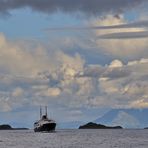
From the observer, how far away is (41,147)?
187m

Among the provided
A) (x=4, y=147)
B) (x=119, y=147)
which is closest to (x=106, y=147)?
(x=119, y=147)

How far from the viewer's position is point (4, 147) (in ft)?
610

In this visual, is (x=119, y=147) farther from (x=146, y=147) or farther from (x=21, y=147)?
(x=21, y=147)

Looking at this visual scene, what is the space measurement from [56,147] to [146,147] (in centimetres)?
2853

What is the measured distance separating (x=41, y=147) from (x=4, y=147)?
1171cm

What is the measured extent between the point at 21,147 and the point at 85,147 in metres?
20.2

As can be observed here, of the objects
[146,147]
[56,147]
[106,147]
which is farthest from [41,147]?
[146,147]

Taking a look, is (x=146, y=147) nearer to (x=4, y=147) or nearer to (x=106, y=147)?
(x=106, y=147)

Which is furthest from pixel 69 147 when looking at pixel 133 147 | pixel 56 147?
pixel 133 147

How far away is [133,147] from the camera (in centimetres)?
17788

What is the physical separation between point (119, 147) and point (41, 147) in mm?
25266

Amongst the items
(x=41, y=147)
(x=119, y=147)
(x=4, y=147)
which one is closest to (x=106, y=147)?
(x=119, y=147)

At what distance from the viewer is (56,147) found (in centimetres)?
18600

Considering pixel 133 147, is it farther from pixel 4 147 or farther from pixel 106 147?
pixel 4 147
